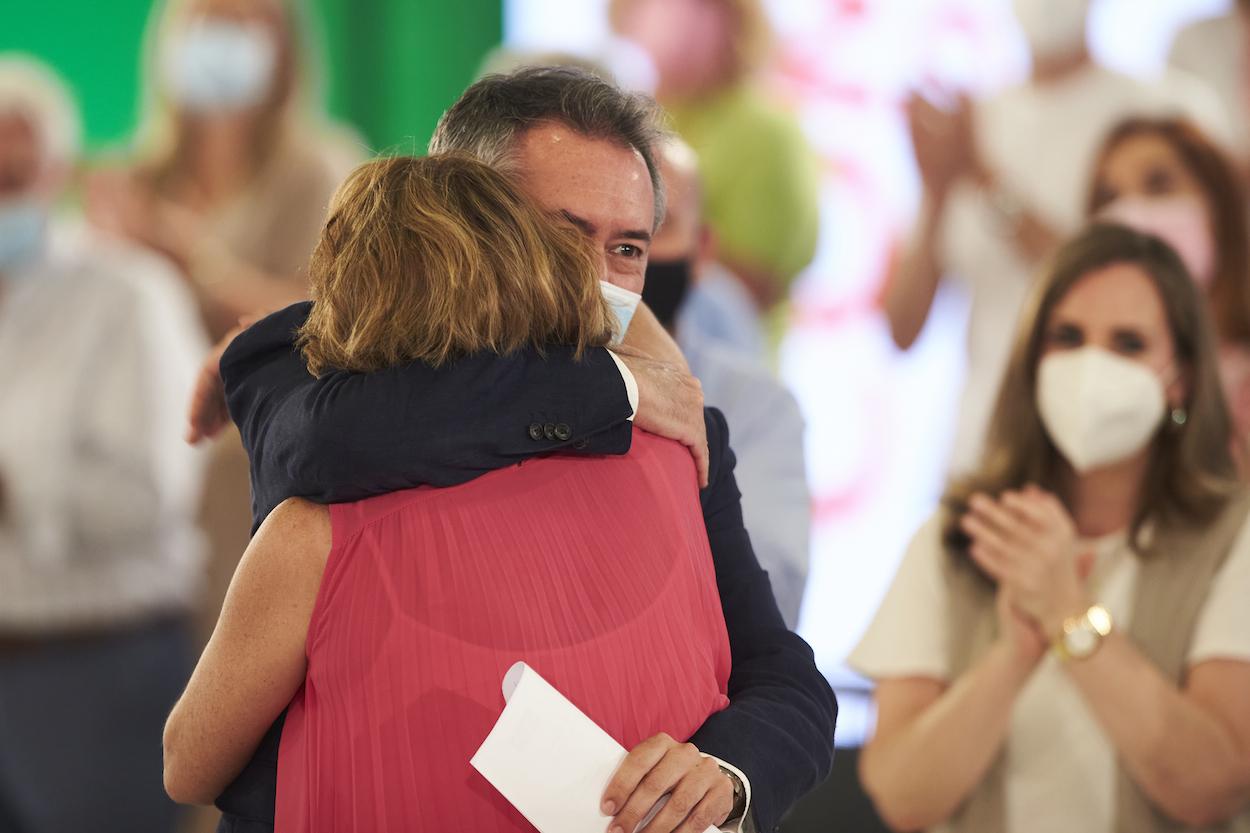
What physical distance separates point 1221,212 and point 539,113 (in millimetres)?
2652

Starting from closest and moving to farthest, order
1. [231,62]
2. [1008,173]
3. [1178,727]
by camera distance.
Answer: [1178,727] < [1008,173] < [231,62]

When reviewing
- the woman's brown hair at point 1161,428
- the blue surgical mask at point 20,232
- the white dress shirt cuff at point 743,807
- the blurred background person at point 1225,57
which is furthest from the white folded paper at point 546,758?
the blue surgical mask at point 20,232

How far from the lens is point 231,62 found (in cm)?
528

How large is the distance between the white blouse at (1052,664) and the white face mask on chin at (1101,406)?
16 centimetres

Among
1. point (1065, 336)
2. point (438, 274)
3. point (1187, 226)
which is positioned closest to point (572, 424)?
point (438, 274)

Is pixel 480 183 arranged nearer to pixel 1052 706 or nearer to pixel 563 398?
pixel 563 398

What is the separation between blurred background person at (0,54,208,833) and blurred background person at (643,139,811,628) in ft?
7.48

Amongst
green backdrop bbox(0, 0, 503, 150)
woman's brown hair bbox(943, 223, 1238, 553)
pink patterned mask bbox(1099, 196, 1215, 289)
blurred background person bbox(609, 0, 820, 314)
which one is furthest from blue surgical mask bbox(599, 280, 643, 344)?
green backdrop bbox(0, 0, 503, 150)

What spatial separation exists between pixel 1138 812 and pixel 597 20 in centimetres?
386

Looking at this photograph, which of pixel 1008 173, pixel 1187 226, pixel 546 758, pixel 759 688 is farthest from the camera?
pixel 1008 173

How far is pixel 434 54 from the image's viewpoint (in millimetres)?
5973

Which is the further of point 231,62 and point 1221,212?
point 231,62

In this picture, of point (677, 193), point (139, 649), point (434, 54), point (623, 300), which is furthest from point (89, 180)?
point (623, 300)

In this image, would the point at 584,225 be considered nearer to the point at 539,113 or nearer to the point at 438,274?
the point at 539,113
